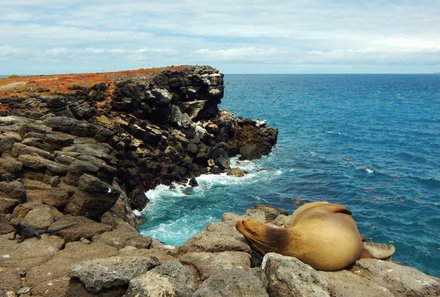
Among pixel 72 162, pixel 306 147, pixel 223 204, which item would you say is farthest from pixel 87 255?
pixel 306 147

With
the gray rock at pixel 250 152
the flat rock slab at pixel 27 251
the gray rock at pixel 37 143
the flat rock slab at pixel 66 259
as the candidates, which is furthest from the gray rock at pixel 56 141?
the gray rock at pixel 250 152

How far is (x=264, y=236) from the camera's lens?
10656 mm

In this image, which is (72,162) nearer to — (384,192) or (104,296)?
(104,296)

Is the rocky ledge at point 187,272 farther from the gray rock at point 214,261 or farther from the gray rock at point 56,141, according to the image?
the gray rock at point 56,141

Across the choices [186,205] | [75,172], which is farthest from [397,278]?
[186,205]

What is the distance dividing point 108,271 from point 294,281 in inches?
157

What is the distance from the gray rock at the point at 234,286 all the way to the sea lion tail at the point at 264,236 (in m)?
1.88

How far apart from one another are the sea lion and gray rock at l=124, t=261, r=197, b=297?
2635 millimetres

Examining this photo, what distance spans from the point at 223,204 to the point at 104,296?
96.8 feet

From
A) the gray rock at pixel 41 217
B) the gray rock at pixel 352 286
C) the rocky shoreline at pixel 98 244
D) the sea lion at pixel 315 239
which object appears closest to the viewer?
the rocky shoreline at pixel 98 244

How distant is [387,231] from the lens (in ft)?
105

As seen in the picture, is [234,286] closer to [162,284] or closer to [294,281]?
[294,281]

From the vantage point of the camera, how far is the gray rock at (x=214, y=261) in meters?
10.1

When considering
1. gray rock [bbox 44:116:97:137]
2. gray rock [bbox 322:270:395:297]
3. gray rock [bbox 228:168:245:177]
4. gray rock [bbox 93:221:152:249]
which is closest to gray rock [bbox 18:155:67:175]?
gray rock [bbox 93:221:152:249]
